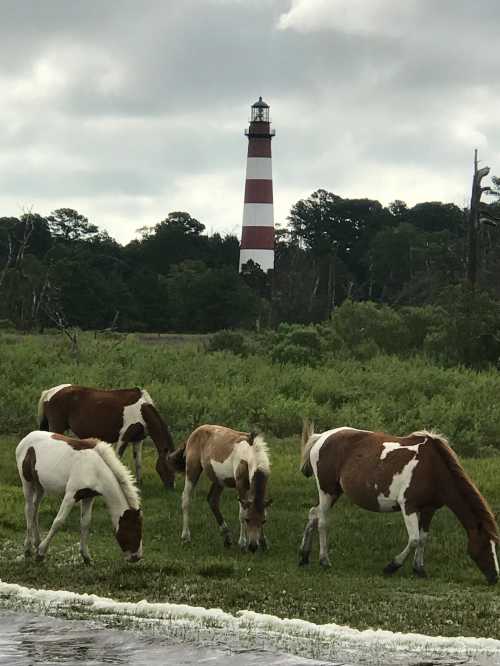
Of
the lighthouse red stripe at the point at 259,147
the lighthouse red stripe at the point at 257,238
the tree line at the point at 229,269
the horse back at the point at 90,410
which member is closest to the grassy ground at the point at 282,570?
the horse back at the point at 90,410

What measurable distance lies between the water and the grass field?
1286mm

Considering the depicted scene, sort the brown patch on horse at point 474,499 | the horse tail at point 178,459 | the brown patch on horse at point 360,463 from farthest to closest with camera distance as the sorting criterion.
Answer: the horse tail at point 178,459, the brown patch on horse at point 360,463, the brown patch on horse at point 474,499

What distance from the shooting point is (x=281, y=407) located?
82.6 ft

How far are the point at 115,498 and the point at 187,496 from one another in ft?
7.59

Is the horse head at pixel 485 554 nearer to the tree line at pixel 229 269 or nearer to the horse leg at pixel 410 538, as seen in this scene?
the horse leg at pixel 410 538

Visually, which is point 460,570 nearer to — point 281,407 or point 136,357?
point 281,407

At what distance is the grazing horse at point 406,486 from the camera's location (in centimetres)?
1312

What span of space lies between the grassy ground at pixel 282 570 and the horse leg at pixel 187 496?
0.22m

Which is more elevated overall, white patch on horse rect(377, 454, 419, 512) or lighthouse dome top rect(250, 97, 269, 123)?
lighthouse dome top rect(250, 97, 269, 123)

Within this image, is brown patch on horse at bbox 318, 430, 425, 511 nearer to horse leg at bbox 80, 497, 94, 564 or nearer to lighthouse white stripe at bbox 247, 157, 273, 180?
horse leg at bbox 80, 497, 94, 564

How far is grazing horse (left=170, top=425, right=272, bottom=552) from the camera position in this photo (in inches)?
557

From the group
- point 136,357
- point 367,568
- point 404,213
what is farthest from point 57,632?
point 404,213

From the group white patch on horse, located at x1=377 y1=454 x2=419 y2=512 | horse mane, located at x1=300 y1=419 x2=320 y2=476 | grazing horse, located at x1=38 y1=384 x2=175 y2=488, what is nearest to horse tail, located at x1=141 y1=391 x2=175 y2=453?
grazing horse, located at x1=38 y1=384 x2=175 y2=488

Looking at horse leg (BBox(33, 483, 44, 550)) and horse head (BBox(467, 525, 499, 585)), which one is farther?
horse leg (BBox(33, 483, 44, 550))
